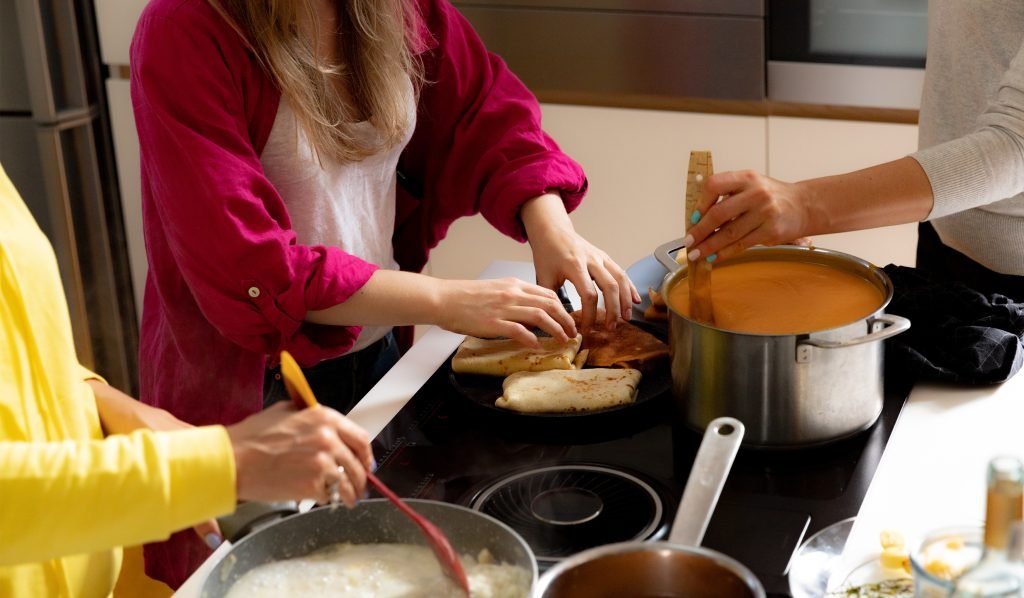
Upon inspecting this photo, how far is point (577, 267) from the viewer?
1.39m

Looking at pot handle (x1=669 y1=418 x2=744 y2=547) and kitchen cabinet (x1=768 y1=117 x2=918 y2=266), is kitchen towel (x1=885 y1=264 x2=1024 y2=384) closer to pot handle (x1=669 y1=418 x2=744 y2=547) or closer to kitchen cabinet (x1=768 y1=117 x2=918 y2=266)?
pot handle (x1=669 y1=418 x2=744 y2=547)

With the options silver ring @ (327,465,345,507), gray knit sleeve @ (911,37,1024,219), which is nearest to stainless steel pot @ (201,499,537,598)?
silver ring @ (327,465,345,507)

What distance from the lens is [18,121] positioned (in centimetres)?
265

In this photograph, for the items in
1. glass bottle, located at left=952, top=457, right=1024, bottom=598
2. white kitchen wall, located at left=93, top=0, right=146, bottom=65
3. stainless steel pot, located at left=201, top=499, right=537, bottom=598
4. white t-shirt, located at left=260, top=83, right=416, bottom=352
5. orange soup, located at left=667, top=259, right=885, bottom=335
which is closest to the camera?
glass bottle, located at left=952, top=457, right=1024, bottom=598

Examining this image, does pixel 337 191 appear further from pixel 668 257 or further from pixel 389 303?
pixel 668 257

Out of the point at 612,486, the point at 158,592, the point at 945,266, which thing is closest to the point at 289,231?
the point at 612,486

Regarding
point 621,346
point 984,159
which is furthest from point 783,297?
point 984,159

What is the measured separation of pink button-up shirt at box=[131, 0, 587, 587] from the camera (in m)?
1.27

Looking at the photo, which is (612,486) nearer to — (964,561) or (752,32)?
(964,561)

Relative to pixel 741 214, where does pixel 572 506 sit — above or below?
below

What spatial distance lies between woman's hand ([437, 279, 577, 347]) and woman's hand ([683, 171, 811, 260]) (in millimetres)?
167

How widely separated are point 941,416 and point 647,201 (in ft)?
4.80

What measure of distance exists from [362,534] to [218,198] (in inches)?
18.3

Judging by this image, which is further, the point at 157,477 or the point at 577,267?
the point at 577,267
